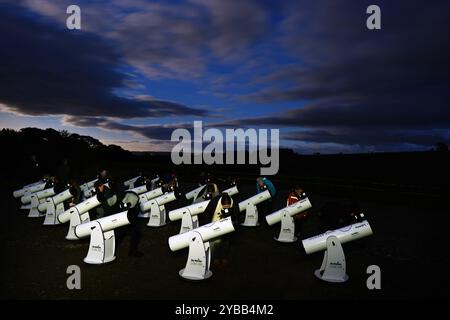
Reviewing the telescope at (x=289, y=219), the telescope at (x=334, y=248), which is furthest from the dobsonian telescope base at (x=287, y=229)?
the telescope at (x=334, y=248)

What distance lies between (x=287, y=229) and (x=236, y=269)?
9.50ft

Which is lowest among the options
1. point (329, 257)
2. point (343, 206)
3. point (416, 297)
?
point (416, 297)

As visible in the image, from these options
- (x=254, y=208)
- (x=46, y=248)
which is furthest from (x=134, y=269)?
(x=254, y=208)

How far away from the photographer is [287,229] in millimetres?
9930

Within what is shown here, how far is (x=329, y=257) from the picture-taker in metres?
6.98

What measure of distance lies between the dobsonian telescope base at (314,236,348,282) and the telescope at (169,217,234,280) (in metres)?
2.41

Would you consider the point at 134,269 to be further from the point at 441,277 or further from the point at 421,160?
the point at 421,160

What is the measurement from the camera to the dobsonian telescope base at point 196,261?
6980 millimetres

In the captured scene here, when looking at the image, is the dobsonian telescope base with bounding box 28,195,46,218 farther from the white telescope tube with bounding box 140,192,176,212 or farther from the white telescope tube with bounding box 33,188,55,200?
the white telescope tube with bounding box 140,192,176,212

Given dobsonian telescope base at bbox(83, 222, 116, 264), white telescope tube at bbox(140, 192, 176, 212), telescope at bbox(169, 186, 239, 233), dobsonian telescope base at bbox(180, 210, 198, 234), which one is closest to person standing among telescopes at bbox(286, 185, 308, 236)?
telescope at bbox(169, 186, 239, 233)

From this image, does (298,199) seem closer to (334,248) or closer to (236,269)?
(334,248)

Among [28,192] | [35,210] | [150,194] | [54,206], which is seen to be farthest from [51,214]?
[28,192]
